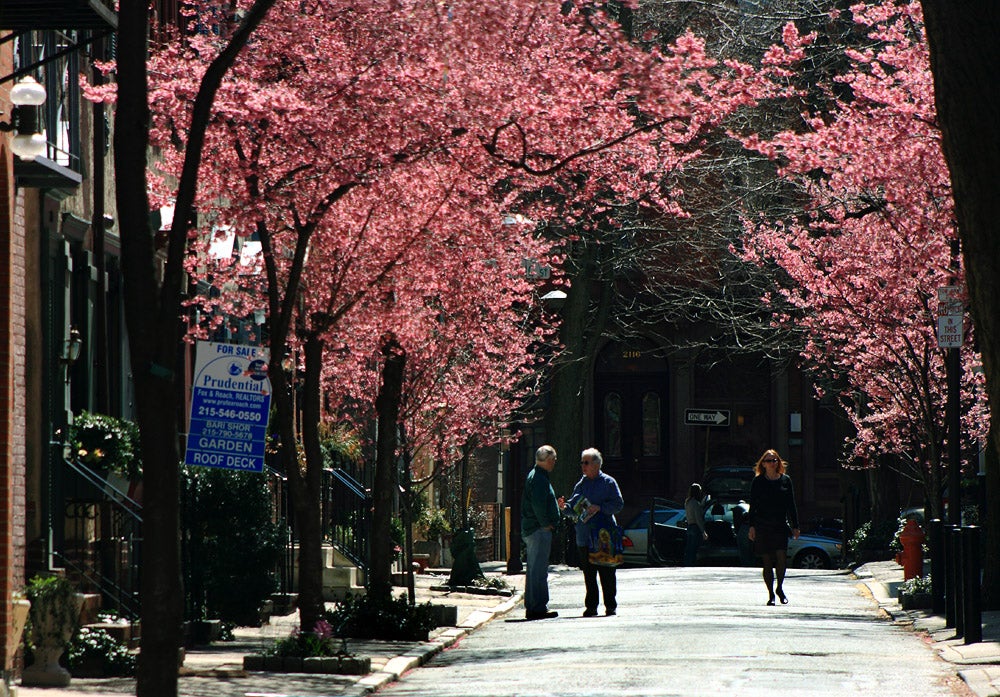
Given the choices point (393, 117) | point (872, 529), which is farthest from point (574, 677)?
point (872, 529)

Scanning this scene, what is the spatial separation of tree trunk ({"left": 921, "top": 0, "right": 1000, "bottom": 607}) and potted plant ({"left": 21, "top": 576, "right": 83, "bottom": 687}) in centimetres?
706

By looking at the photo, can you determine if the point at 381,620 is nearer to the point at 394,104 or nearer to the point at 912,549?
the point at 394,104

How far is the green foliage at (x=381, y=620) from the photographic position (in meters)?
17.5

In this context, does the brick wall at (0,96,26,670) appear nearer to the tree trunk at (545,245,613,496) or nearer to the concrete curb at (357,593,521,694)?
the concrete curb at (357,593,521,694)

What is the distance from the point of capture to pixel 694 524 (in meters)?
34.6

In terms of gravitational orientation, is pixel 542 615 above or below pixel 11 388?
below

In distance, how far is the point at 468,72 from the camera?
14.8 metres

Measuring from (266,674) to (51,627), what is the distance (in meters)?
1.81

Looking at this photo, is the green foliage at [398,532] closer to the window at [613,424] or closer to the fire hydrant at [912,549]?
the fire hydrant at [912,549]

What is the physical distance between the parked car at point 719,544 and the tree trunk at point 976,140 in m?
24.8

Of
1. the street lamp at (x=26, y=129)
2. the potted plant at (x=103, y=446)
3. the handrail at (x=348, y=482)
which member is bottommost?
the handrail at (x=348, y=482)

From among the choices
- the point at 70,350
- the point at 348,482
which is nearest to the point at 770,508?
the point at 348,482

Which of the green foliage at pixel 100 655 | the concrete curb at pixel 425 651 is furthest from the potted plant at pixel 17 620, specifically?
the concrete curb at pixel 425 651

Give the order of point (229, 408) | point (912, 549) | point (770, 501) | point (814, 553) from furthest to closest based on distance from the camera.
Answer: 1. point (814, 553)
2. point (912, 549)
3. point (770, 501)
4. point (229, 408)
